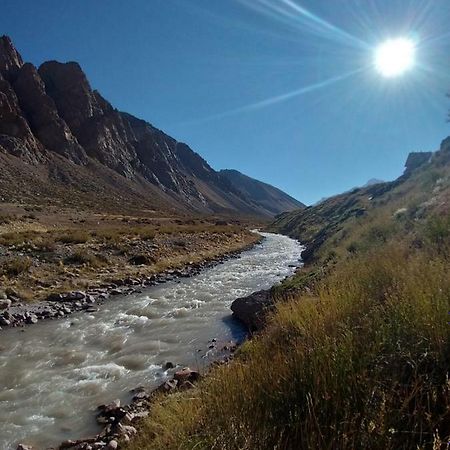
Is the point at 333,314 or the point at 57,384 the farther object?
the point at 57,384

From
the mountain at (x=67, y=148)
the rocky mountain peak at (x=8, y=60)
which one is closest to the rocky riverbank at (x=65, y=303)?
the mountain at (x=67, y=148)

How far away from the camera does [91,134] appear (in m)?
134

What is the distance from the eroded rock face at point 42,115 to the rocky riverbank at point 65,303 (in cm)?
10480

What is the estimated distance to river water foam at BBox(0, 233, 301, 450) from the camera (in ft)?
21.4

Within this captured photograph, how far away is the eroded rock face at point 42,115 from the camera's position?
11412cm

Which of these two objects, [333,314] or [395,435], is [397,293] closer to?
[333,314]

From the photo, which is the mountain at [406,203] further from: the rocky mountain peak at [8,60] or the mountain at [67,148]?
the rocky mountain peak at [8,60]

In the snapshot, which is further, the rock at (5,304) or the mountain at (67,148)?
the mountain at (67,148)

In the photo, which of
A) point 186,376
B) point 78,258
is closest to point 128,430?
point 186,376

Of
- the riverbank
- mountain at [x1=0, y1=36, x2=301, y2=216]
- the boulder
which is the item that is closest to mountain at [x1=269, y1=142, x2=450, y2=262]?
the boulder

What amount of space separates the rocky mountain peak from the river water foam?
5130 inches

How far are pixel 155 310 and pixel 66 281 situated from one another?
4.91 meters

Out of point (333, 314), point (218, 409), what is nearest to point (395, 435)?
point (218, 409)

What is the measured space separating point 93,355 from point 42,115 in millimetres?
123572
